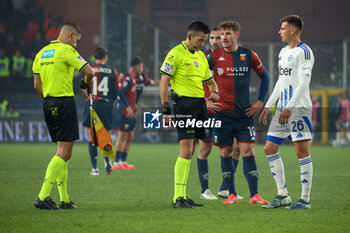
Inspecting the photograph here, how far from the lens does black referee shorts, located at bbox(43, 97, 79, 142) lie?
265 inches

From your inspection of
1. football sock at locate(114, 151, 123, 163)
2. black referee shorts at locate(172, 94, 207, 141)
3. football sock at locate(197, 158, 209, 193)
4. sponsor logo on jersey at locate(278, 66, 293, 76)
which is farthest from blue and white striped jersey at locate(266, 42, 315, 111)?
football sock at locate(114, 151, 123, 163)

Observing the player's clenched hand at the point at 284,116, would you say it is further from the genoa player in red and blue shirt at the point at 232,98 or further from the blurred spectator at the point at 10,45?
the blurred spectator at the point at 10,45

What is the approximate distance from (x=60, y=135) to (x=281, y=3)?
25750 mm

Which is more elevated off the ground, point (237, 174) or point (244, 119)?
point (244, 119)

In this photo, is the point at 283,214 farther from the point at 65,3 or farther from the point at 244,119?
the point at 65,3

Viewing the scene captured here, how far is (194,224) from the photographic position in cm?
567

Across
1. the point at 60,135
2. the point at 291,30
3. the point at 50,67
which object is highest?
the point at 291,30

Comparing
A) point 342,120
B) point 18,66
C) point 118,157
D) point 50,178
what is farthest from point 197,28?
point 18,66

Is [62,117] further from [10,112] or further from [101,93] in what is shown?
[10,112]

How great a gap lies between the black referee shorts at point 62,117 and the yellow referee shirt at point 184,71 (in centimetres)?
109

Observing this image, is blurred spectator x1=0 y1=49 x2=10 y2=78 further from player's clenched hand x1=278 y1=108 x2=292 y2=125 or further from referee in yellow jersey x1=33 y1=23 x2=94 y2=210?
player's clenched hand x1=278 y1=108 x2=292 y2=125

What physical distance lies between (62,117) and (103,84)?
446 centimetres

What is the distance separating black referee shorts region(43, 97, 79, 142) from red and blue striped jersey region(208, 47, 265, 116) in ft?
5.91

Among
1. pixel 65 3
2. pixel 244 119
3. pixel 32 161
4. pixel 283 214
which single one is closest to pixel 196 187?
pixel 244 119
